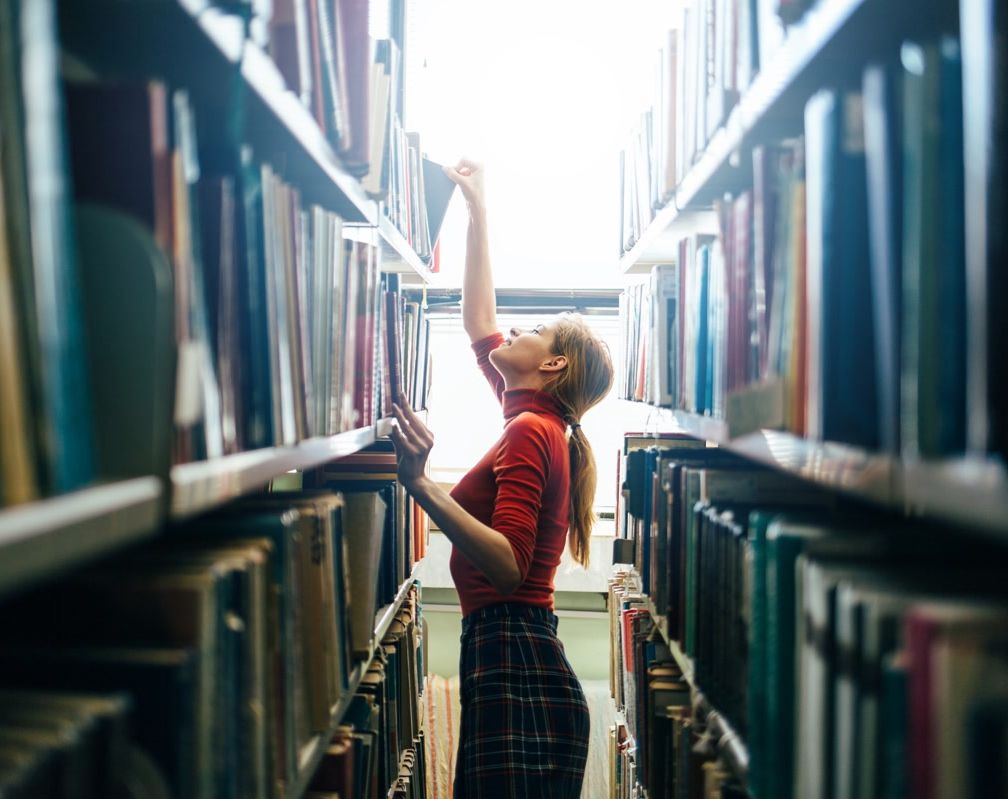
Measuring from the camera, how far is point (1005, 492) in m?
0.45

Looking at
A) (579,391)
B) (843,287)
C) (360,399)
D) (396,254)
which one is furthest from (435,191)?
(843,287)

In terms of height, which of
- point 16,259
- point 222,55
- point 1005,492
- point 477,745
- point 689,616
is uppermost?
point 222,55

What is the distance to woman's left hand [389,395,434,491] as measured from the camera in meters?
1.74

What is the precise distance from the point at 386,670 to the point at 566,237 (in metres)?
2.35

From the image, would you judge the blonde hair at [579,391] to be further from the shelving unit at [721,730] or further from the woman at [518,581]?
the shelving unit at [721,730]

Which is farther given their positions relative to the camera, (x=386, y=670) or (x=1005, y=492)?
(x=386, y=670)

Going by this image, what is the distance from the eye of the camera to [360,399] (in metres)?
1.49

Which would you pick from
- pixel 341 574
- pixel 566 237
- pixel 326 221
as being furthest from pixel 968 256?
pixel 566 237

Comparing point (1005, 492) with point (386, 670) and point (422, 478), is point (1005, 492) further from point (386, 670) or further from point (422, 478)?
point (386, 670)

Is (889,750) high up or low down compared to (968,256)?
down

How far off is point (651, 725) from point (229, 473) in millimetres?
1265

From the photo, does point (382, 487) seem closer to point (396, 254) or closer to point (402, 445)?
point (402, 445)

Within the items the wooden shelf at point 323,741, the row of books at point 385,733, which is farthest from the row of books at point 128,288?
the row of books at point 385,733

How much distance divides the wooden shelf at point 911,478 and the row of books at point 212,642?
0.53 meters
